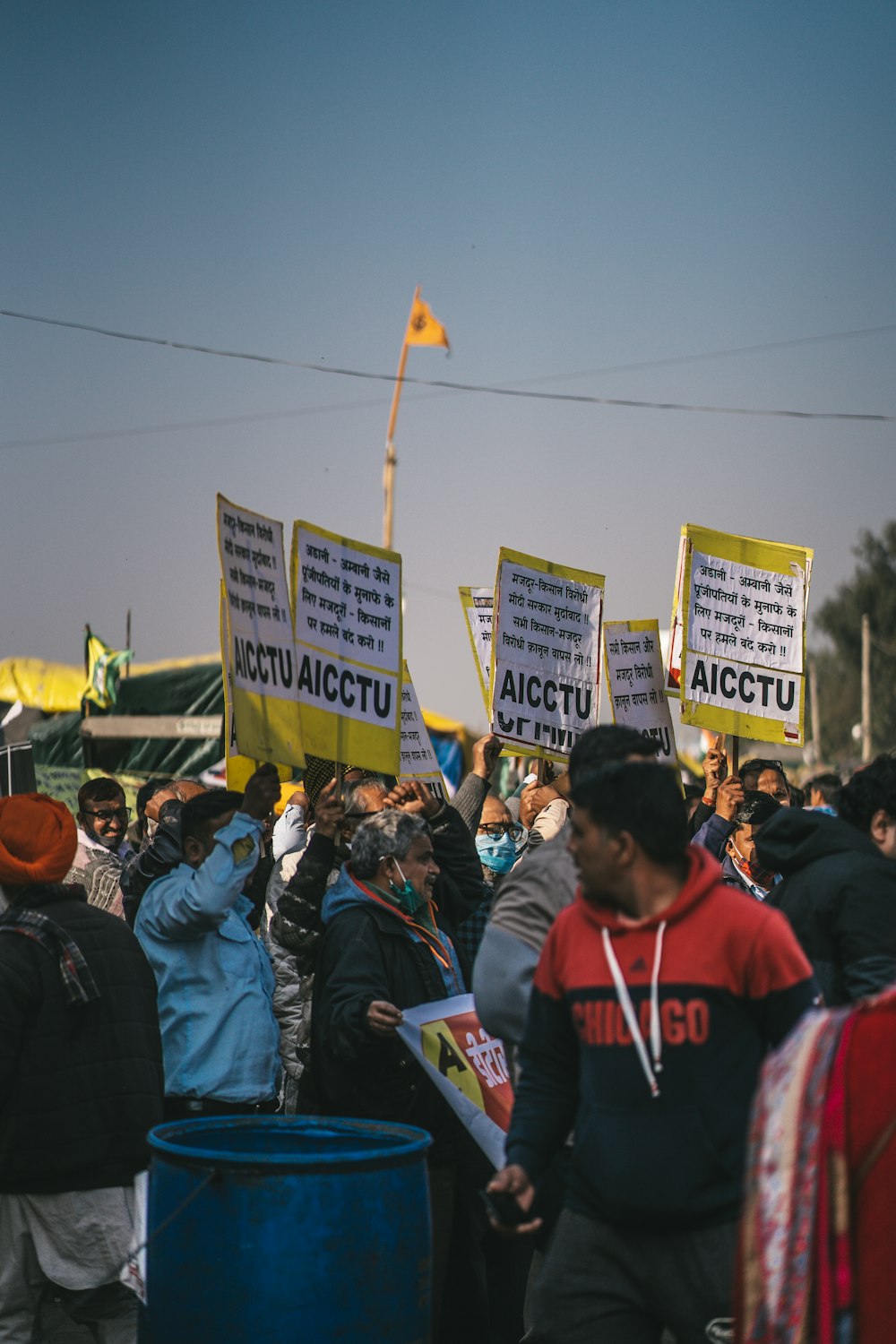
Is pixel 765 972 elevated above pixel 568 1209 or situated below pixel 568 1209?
above

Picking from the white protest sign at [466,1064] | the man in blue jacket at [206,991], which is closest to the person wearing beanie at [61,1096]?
the man in blue jacket at [206,991]

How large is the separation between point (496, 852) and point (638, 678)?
4.21ft

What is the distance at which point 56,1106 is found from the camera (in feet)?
16.6

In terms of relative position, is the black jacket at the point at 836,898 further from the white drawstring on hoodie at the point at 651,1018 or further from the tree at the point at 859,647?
the tree at the point at 859,647

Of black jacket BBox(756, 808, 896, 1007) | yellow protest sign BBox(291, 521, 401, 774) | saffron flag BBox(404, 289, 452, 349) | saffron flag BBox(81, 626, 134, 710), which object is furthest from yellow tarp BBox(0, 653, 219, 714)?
black jacket BBox(756, 808, 896, 1007)

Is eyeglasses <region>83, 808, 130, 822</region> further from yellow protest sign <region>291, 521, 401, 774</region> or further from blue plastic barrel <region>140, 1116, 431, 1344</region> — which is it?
blue plastic barrel <region>140, 1116, 431, 1344</region>

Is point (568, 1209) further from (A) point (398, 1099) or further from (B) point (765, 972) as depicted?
(A) point (398, 1099)

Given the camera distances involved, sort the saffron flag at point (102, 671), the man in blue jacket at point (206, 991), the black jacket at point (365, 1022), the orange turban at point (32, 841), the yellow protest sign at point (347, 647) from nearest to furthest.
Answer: the orange turban at point (32, 841), the black jacket at point (365, 1022), the man in blue jacket at point (206, 991), the yellow protest sign at point (347, 647), the saffron flag at point (102, 671)

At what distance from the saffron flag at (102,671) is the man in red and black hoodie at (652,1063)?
53.5 ft

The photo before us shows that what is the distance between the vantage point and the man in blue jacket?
585 centimetres

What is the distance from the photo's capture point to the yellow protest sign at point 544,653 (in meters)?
8.59

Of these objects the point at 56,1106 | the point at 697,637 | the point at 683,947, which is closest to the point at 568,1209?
the point at 683,947

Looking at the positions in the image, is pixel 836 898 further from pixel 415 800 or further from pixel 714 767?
pixel 714 767

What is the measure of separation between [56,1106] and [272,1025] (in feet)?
4.00
